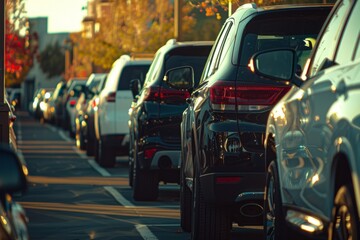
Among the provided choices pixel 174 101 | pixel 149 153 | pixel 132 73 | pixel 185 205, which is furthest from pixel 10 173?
pixel 132 73

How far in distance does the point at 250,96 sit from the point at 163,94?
5.76 metres

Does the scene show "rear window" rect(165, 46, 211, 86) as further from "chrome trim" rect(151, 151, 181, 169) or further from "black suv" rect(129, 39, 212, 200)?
"chrome trim" rect(151, 151, 181, 169)

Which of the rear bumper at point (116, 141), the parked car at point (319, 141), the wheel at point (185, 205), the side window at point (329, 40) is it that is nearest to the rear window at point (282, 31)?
the parked car at point (319, 141)

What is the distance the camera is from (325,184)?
7.36m

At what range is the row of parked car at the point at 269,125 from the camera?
23.5 ft

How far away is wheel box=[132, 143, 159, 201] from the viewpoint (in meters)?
16.9

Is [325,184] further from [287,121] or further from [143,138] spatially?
[143,138]

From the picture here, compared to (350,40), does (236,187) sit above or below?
below

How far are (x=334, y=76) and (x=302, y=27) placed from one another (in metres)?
3.45

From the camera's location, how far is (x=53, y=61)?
146500mm

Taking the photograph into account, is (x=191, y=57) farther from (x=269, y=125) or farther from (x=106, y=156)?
(x=106, y=156)

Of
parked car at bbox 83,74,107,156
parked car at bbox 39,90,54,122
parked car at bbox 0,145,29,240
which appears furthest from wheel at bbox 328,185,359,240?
parked car at bbox 39,90,54,122

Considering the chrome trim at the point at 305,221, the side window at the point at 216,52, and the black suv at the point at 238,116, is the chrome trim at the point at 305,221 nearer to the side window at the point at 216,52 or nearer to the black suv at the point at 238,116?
the black suv at the point at 238,116

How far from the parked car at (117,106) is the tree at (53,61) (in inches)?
4757
